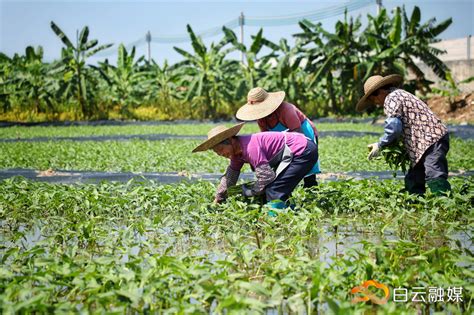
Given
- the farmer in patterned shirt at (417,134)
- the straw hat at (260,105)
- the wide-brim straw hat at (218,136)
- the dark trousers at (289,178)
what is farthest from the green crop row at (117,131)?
the wide-brim straw hat at (218,136)

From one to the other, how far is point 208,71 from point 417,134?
18.1 metres

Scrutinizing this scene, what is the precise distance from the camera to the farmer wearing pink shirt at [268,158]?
4762 millimetres

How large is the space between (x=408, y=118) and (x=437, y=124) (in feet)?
0.81

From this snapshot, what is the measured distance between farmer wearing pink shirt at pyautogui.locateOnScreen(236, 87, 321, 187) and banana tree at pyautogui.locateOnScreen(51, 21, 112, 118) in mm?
16858

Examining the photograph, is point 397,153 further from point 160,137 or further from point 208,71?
point 208,71

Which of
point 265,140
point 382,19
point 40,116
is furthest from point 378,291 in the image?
point 40,116

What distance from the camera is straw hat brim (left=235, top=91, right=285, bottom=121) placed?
17.1 feet

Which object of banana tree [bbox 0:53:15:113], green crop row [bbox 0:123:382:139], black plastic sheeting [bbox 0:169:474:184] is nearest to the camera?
black plastic sheeting [bbox 0:169:474:184]

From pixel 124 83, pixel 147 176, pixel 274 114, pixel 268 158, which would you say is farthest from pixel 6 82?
pixel 268 158

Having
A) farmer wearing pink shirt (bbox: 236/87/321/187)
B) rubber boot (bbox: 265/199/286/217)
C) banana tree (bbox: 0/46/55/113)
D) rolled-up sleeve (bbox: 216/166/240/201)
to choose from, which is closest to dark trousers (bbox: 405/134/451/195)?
farmer wearing pink shirt (bbox: 236/87/321/187)

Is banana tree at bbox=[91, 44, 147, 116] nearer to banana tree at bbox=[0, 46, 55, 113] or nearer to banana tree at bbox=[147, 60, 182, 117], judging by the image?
banana tree at bbox=[147, 60, 182, 117]

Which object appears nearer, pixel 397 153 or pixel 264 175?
pixel 264 175

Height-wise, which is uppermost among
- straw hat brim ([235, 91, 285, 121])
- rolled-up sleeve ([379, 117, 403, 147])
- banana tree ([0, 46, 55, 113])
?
banana tree ([0, 46, 55, 113])

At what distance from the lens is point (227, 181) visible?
5.01 m
